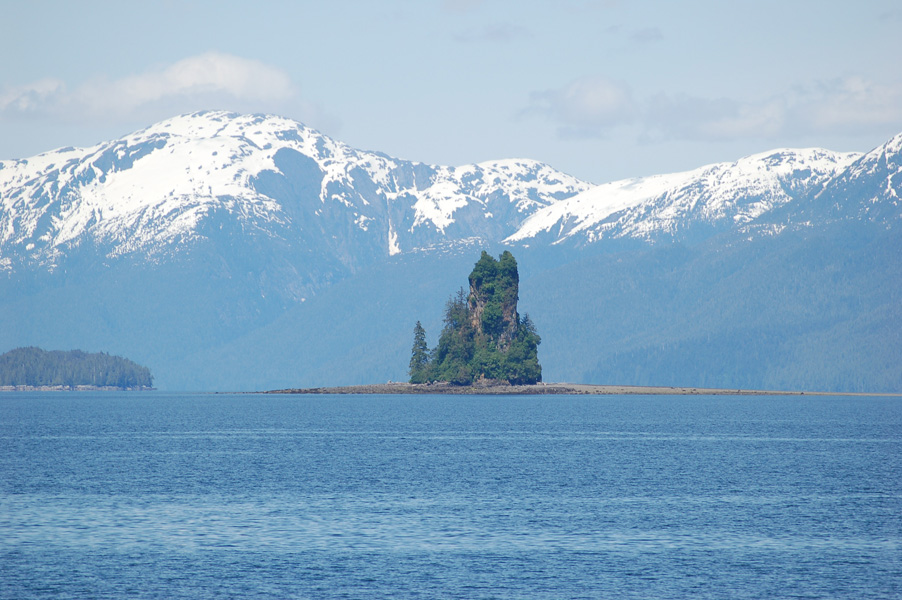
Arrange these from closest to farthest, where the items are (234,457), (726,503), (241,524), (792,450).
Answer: (241,524), (726,503), (234,457), (792,450)

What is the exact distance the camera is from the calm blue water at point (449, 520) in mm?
55969

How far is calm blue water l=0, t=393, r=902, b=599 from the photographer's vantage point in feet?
184

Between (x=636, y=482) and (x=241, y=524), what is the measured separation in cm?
3672

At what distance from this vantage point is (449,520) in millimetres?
73375

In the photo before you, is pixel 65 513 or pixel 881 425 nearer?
pixel 65 513

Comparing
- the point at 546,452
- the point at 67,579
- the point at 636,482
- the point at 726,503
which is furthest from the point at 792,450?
the point at 67,579

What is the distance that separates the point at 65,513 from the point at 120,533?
30.1ft

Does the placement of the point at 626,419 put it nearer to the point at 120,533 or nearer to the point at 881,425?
the point at 881,425

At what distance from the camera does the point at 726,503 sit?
81.8 m

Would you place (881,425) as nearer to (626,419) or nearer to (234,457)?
(626,419)

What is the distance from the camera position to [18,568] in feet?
190

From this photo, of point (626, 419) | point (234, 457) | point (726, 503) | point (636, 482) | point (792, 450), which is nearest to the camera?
point (726, 503)

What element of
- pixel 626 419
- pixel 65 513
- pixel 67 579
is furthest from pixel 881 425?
pixel 67 579

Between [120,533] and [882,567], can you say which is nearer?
[882,567]
